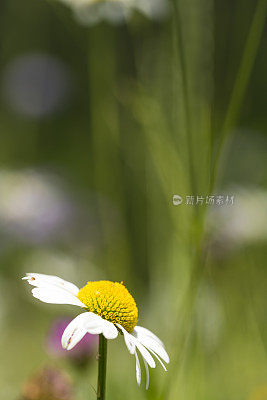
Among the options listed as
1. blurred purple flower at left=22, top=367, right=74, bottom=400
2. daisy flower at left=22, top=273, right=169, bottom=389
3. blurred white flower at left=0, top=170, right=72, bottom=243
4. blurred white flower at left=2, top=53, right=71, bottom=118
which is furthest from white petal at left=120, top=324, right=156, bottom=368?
blurred white flower at left=2, top=53, right=71, bottom=118

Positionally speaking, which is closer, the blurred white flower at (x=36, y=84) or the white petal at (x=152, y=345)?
the white petal at (x=152, y=345)

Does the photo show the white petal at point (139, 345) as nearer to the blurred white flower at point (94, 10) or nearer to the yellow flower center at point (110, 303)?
the yellow flower center at point (110, 303)

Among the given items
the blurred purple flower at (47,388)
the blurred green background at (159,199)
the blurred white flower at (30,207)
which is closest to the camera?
the blurred purple flower at (47,388)

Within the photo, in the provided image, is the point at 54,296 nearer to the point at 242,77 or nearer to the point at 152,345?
the point at 152,345
